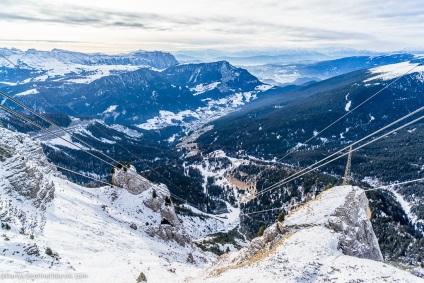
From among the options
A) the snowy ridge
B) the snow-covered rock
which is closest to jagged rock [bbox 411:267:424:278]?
the snow-covered rock

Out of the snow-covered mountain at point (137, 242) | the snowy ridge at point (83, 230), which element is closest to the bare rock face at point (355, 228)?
the snow-covered mountain at point (137, 242)

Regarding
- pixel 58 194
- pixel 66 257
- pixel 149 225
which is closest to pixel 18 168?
pixel 58 194

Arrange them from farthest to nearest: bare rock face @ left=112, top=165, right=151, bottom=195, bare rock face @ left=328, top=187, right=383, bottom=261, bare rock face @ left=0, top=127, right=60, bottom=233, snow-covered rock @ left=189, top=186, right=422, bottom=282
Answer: bare rock face @ left=112, top=165, right=151, bottom=195 → bare rock face @ left=0, top=127, right=60, bottom=233 → bare rock face @ left=328, top=187, right=383, bottom=261 → snow-covered rock @ left=189, top=186, right=422, bottom=282

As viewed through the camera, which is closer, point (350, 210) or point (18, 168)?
point (350, 210)

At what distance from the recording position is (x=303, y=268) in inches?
1139

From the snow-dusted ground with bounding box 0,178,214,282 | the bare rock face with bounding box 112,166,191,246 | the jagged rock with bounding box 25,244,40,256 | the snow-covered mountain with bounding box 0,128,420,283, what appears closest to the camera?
the snow-covered mountain with bounding box 0,128,420,283

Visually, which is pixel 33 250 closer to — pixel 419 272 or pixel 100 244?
pixel 100 244

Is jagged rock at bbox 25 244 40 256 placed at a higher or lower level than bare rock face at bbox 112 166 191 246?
higher

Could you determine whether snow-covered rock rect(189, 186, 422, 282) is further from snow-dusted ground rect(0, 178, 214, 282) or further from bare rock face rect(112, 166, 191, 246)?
bare rock face rect(112, 166, 191, 246)

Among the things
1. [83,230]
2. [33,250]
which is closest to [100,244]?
[83,230]

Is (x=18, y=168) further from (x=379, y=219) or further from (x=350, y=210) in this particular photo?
(x=379, y=219)

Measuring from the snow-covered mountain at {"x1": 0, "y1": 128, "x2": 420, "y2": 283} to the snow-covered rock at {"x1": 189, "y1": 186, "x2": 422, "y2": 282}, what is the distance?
0.34 feet

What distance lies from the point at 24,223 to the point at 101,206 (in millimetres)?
30002

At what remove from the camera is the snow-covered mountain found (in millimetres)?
28438
